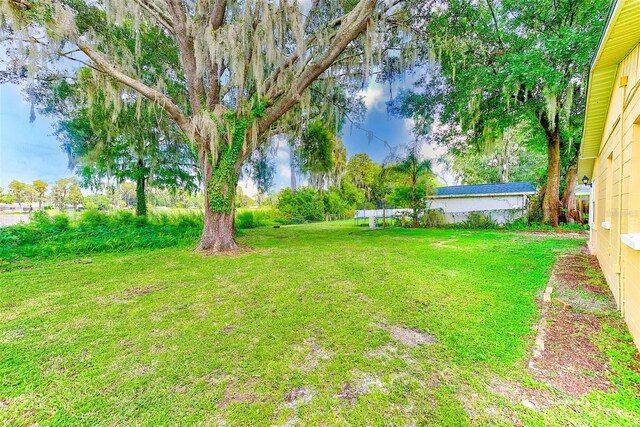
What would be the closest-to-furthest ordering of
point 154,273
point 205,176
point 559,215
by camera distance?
point 154,273
point 205,176
point 559,215

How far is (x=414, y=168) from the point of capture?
11547 millimetres

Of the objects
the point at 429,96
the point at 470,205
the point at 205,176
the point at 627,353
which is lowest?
the point at 627,353

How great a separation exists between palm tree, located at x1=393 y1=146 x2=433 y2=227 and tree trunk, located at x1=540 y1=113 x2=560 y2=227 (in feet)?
14.1

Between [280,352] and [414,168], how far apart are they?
36.8 feet

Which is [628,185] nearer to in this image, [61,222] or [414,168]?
[414,168]

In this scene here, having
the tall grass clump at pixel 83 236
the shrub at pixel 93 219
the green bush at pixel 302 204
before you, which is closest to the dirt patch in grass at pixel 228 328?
the tall grass clump at pixel 83 236

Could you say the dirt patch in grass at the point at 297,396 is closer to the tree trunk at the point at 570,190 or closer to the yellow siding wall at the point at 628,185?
the yellow siding wall at the point at 628,185

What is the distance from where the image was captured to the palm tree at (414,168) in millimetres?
11359

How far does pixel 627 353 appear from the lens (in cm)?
184

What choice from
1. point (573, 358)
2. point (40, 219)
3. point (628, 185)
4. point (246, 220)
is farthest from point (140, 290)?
point (246, 220)

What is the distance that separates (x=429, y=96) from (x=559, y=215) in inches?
306

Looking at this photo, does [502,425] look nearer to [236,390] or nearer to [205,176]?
[236,390]

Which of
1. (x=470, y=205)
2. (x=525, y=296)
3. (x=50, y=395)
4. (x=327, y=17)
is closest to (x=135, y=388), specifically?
(x=50, y=395)

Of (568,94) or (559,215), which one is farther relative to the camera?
(559,215)
